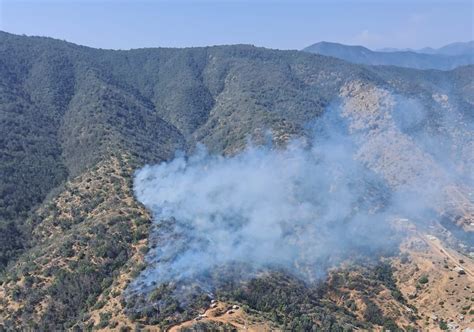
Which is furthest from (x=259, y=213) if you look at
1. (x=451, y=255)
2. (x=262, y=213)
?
(x=451, y=255)

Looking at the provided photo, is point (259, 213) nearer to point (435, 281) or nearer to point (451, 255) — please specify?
point (435, 281)

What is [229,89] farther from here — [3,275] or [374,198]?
[3,275]

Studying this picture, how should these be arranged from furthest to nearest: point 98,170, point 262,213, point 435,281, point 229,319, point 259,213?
point 98,170 → point 262,213 → point 259,213 → point 435,281 → point 229,319

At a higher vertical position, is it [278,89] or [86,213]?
[278,89]

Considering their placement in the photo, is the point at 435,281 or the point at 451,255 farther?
the point at 451,255

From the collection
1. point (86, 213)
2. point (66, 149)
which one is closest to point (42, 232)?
point (86, 213)

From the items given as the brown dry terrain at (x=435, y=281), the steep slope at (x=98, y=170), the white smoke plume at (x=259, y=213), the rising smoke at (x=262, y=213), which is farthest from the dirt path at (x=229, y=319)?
the brown dry terrain at (x=435, y=281)

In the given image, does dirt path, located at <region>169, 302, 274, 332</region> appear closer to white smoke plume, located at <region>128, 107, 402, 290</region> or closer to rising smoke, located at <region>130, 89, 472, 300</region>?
rising smoke, located at <region>130, 89, 472, 300</region>

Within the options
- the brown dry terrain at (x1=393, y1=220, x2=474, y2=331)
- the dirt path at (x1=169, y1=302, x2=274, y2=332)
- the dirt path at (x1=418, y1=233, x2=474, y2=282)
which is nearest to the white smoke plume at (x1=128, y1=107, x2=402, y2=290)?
the dirt path at (x1=169, y1=302, x2=274, y2=332)
